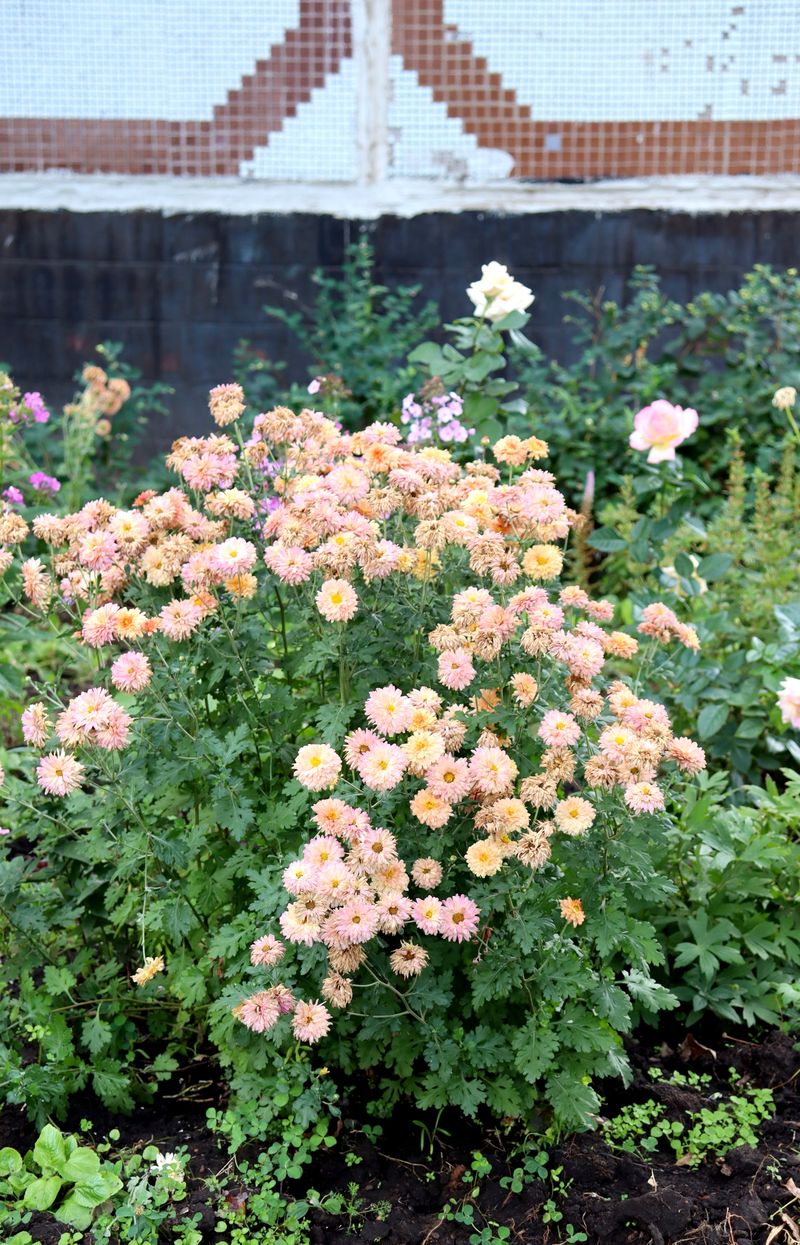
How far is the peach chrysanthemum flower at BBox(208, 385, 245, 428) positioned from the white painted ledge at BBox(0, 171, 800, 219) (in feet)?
13.0

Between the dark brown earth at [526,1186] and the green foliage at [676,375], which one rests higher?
the green foliage at [676,375]

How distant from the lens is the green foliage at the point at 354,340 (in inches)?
212

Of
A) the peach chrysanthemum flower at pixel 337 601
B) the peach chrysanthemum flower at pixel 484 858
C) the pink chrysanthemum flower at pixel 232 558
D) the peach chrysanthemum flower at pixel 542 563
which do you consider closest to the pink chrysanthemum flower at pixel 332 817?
the peach chrysanthemum flower at pixel 484 858

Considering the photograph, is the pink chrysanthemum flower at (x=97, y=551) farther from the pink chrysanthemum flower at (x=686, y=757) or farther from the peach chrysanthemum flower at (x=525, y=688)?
the pink chrysanthemum flower at (x=686, y=757)

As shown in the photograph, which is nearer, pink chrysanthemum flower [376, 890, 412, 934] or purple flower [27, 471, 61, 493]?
pink chrysanthemum flower [376, 890, 412, 934]

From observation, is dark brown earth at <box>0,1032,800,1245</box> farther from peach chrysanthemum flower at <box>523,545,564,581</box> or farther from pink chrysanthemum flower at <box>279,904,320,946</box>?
peach chrysanthemum flower at <box>523,545,564,581</box>

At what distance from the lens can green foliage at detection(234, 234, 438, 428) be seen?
5.39 metres

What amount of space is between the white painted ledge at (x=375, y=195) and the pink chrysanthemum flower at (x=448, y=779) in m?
4.69

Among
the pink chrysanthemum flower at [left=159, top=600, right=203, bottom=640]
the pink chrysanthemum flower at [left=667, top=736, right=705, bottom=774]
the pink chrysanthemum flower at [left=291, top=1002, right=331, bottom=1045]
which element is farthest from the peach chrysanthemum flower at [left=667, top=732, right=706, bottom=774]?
the pink chrysanthemum flower at [left=159, top=600, right=203, bottom=640]

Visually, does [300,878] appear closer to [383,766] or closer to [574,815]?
[383,766]

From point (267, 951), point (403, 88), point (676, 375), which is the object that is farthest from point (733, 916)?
point (403, 88)

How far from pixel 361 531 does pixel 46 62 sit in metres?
4.96

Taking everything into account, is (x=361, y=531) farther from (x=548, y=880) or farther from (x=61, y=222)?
(x=61, y=222)

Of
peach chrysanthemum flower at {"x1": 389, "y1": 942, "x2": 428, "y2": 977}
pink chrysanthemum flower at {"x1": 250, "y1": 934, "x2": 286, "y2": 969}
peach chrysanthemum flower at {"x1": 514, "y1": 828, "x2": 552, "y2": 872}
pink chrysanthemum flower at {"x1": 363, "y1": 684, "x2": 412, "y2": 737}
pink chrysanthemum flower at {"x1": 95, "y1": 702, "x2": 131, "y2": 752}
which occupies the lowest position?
peach chrysanthemum flower at {"x1": 389, "y1": 942, "x2": 428, "y2": 977}
